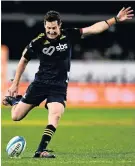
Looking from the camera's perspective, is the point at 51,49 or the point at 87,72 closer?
the point at 51,49

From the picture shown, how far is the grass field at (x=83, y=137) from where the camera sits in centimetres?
1066

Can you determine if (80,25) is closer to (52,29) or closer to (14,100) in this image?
(14,100)

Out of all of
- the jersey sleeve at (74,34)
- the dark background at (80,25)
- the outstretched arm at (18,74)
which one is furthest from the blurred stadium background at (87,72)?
the jersey sleeve at (74,34)

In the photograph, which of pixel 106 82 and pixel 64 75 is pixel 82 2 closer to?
pixel 106 82

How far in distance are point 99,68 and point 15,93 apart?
18.3 meters

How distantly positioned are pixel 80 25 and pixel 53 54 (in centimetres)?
2189

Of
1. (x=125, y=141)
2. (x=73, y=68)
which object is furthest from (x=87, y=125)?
(x=73, y=68)

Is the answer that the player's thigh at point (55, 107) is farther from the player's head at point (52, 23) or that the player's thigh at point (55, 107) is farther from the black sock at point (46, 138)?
the player's head at point (52, 23)

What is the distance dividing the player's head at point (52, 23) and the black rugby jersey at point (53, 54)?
0.56 feet

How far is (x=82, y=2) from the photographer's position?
32062mm

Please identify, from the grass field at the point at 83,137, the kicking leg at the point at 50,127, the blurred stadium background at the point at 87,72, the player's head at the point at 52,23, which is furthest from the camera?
the blurred stadium background at the point at 87,72

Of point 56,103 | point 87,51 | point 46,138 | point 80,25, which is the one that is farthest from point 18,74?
point 80,25

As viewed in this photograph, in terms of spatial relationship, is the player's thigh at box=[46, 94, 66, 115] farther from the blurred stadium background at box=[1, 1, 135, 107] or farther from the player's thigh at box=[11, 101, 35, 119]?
the blurred stadium background at box=[1, 1, 135, 107]

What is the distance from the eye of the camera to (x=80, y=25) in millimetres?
33406
